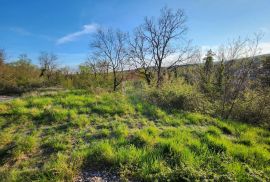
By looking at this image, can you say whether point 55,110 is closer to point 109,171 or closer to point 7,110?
point 7,110

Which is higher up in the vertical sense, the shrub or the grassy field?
the shrub

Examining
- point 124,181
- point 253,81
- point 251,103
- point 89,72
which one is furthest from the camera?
point 89,72

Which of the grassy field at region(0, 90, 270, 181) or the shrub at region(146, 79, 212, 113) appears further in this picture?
the shrub at region(146, 79, 212, 113)

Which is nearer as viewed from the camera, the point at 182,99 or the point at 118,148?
the point at 118,148

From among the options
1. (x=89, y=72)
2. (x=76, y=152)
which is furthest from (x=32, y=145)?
(x=89, y=72)

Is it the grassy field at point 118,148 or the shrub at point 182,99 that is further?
the shrub at point 182,99

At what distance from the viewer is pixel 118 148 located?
4.12 m

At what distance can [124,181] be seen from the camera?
124 inches

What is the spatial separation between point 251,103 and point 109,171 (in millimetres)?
7704

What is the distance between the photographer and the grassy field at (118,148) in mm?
3287

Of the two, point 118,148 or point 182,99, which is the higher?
point 182,99

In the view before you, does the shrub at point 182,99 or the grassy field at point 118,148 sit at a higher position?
the shrub at point 182,99

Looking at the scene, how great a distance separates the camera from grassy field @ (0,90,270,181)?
10.8 ft

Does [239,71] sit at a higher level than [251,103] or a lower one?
higher
